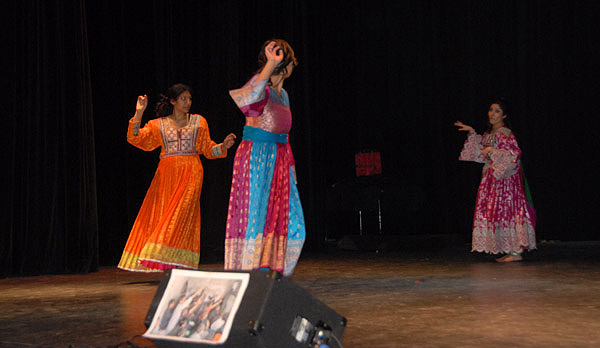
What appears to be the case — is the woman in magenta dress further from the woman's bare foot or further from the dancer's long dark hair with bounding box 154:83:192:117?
the dancer's long dark hair with bounding box 154:83:192:117

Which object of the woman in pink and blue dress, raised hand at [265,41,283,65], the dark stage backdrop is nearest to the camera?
raised hand at [265,41,283,65]

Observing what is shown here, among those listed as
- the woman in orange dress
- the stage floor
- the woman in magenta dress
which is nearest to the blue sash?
the stage floor

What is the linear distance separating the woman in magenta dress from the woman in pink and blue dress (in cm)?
309

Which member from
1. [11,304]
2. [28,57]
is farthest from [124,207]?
[11,304]

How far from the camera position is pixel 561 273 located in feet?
15.3

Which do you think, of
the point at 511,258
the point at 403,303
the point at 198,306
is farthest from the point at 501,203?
the point at 198,306

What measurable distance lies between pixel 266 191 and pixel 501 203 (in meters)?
3.46

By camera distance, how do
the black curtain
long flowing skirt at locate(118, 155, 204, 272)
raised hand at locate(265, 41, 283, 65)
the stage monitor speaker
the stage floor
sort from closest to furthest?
the stage monitor speaker → the stage floor → raised hand at locate(265, 41, 283, 65) → long flowing skirt at locate(118, 155, 204, 272) → the black curtain

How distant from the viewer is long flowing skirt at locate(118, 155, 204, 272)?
462 centimetres

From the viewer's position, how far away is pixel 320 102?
814cm

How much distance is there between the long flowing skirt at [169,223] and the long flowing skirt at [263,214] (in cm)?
175

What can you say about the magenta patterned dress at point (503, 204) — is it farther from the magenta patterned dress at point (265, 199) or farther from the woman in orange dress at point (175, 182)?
the magenta patterned dress at point (265, 199)

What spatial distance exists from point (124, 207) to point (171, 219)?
1.72 meters

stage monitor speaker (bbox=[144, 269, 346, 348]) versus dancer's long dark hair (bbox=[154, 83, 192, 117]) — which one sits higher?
dancer's long dark hair (bbox=[154, 83, 192, 117])
